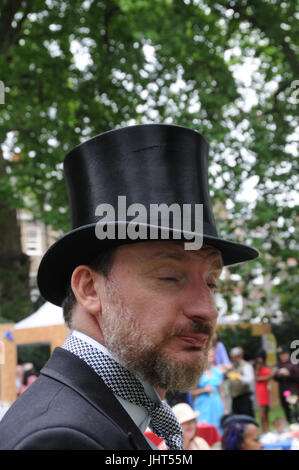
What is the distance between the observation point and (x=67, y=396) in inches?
53.7

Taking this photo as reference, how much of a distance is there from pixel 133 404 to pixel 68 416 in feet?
1.09

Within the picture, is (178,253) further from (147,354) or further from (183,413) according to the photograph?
(183,413)

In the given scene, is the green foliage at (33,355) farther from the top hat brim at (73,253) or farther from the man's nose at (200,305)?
the man's nose at (200,305)

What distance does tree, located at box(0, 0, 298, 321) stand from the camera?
9.34m

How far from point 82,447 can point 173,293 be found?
524mm

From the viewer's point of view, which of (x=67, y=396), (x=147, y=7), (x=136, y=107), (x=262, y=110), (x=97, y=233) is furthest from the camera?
(x=136, y=107)

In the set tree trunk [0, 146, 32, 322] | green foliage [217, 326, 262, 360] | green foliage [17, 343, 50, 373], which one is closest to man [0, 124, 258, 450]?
tree trunk [0, 146, 32, 322]

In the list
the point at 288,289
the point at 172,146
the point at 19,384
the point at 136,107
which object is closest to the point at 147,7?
the point at 136,107

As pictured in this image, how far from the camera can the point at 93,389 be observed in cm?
144

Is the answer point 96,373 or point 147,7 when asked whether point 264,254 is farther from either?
point 96,373

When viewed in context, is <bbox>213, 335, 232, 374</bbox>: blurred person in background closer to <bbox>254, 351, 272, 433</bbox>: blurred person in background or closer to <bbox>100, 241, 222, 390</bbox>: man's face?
<bbox>254, 351, 272, 433</bbox>: blurred person in background

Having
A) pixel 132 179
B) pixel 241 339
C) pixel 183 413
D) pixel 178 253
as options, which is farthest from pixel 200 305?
pixel 241 339

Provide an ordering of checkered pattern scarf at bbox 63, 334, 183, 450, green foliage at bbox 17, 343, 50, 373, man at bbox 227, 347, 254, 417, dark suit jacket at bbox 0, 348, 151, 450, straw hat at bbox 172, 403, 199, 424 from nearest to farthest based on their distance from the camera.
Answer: dark suit jacket at bbox 0, 348, 151, 450, checkered pattern scarf at bbox 63, 334, 183, 450, straw hat at bbox 172, 403, 199, 424, man at bbox 227, 347, 254, 417, green foliage at bbox 17, 343, 50, 373

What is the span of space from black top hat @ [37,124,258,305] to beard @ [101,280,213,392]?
242 mm
